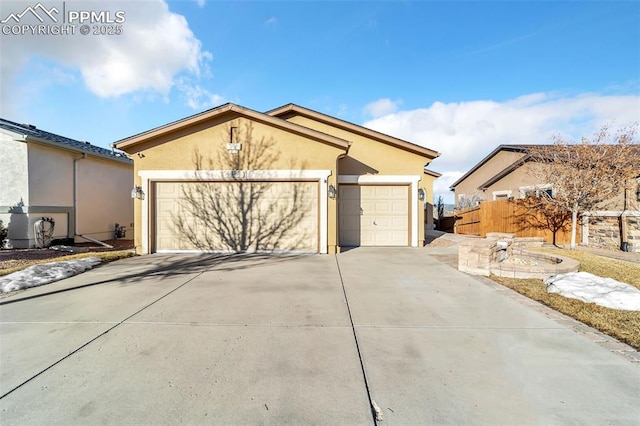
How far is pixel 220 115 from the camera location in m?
9.35

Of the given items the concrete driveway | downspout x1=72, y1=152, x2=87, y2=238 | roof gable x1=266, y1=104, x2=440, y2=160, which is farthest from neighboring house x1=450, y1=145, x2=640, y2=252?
downspout x1=72, y1=152, x2=87, y2=238

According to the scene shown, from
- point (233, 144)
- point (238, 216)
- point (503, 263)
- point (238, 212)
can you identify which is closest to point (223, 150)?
point (233, 144)

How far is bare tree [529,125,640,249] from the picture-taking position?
411 inches

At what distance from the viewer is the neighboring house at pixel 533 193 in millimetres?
10992

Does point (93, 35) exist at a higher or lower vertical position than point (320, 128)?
higher

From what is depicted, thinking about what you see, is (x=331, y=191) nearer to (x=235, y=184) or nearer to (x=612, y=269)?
(x=235, y=184)

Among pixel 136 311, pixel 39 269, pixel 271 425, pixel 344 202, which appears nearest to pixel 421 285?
pixel 271 425

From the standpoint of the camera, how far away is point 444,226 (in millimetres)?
22234

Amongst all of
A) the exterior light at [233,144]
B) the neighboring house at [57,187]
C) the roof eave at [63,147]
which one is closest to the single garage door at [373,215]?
the exterior light at [233,144]

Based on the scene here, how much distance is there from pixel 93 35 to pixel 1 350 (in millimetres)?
9454

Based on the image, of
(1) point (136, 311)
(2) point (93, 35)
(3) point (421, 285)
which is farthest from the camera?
(2) point (93, 35)

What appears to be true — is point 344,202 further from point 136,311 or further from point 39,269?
point 39,269

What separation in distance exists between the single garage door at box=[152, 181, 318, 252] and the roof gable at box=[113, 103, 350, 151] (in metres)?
1.54

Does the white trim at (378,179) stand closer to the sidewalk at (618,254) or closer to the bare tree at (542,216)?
the bare tree at (542,216)
